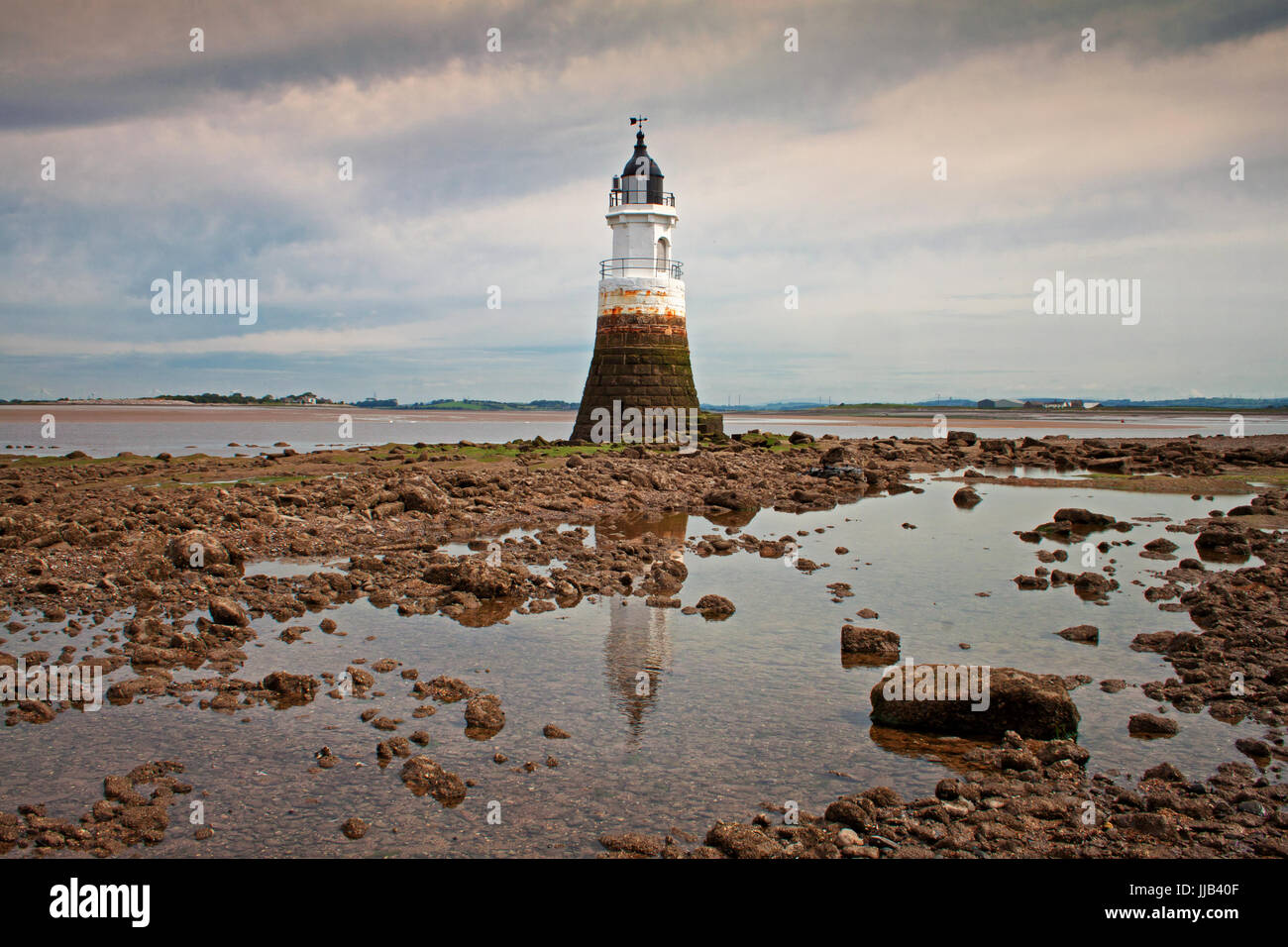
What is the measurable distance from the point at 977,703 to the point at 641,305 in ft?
92.1

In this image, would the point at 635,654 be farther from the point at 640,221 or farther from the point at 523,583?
the point at 640,221

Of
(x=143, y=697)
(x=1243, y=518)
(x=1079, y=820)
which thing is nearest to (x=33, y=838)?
(x=143, y=697)

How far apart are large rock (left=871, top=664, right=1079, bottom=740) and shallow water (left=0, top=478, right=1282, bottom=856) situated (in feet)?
0.71

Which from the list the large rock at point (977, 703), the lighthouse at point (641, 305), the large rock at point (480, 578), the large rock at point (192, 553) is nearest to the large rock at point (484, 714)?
the large rock at point (977, 703)

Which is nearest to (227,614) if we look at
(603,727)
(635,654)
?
(635,654)

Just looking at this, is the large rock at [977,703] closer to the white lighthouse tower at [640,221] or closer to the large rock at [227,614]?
the large rock at [227,614]

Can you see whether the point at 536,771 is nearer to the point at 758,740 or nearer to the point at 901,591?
the point at 758,740

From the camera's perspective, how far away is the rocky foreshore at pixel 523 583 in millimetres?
5738

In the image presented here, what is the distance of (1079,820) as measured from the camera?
578 cm

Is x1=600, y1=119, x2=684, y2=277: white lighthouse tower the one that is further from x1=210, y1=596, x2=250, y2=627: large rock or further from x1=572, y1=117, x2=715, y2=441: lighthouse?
x1=210, y1=596, x2=250, y2=627: large rock

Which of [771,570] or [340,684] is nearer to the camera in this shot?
[340,684]

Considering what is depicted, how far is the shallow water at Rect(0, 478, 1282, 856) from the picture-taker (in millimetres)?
6105

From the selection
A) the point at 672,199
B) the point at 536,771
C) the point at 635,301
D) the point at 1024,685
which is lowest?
the point at 536,771
